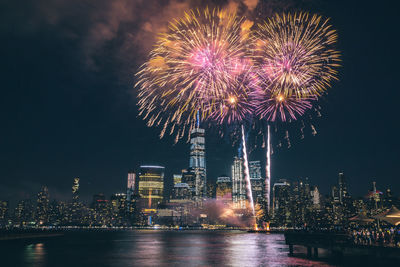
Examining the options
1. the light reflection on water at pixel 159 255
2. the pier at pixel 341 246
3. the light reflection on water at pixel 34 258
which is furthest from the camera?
the light reflection on water at pixel 34 258

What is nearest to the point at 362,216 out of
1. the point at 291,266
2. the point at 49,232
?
the point at 291,266

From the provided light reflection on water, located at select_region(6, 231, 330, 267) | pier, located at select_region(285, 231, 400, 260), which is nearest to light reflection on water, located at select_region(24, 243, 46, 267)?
light reflection on water, located at select_region(6, 231, 330, 267)

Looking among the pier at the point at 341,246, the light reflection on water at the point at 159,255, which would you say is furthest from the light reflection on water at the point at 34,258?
the pier at the point at 341,246

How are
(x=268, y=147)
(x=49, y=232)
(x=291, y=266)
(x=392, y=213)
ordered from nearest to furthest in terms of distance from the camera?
(x=291, y=266) < (x=392, y=213) < (x=268, y=147) < (x=49, y=232)

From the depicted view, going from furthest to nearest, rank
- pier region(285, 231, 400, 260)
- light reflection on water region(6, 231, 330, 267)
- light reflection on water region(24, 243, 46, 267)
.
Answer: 1. light reflection on water region(24, 243, 46, 267)
2. light reflection on water region(6, 231, 330, 267)
3. pier region(285, 231, 400, 260)

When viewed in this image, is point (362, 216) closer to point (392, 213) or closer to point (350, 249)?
point (392, 213)

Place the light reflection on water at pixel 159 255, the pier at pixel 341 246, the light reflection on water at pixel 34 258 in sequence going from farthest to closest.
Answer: the light reflection on water at pixel 34 258 → the light reflection on water at pixel 159 255 → the pier at pixel 341 246

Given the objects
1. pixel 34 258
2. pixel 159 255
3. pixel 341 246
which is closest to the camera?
pixel 341 246

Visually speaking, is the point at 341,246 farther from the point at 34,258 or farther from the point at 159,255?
the point at 34,258

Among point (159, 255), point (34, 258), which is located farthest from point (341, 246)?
point (34, 258)

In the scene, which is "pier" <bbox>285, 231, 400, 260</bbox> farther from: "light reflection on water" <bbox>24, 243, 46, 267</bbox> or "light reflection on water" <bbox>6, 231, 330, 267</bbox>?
Result: "light reflection on water" <bbox>24, 243, 46, 267</bbox>

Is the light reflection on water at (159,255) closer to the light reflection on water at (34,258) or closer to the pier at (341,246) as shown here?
the light reflection on water at (34,258)
